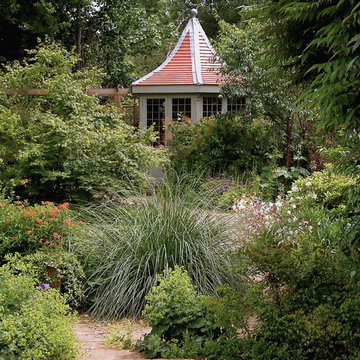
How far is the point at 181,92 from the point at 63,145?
7.37 meters

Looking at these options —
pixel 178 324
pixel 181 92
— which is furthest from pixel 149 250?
pixel 181 92

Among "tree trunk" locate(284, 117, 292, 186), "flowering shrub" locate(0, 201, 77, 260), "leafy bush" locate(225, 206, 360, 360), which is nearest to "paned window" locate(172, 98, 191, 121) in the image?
"tree trunk" locate(284, 117, 292, 186)

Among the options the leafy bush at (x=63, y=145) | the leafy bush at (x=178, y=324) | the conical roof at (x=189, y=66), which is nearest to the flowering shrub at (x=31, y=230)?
the leafy bush at (x=178, y=324)

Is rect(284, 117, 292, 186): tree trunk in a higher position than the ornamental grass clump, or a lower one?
higher

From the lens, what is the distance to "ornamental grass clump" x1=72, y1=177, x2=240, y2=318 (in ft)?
16.9

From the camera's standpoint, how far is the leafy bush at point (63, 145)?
815cm

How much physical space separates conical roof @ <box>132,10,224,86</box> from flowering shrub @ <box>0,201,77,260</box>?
927 centimetres

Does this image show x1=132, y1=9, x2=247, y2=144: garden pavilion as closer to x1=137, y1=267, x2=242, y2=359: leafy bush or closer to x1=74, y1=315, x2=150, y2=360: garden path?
x1=74, y1=315, x2=150, y2=360: garden path

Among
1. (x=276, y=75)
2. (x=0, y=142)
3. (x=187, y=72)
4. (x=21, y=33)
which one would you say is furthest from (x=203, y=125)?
(x=276, y=75)

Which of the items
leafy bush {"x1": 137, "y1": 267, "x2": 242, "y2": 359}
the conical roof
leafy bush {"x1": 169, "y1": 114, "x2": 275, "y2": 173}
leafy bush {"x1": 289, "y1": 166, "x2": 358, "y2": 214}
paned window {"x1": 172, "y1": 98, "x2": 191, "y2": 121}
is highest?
the conical roof

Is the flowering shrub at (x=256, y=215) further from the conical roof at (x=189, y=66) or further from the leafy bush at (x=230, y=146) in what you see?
the conical roof at (x=189, y=66)

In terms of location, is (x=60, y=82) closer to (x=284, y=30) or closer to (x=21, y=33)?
(x=284, y=30)

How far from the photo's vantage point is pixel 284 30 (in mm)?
3406

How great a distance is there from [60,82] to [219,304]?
6.21 meters
